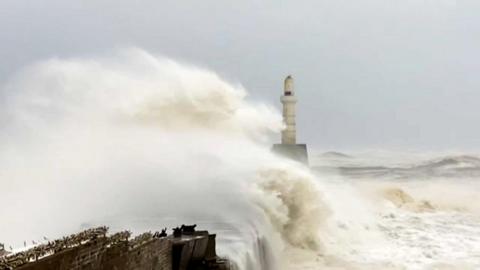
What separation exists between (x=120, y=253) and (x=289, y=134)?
4027 cm

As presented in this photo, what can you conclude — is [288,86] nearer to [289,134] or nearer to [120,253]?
[289,134]

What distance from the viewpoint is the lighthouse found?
52312mm

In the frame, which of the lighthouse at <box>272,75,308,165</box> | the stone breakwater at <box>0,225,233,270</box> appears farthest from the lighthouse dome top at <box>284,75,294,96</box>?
the stone breakwater at <box>0,225,233,270</box>

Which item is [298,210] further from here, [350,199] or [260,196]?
[350,199]

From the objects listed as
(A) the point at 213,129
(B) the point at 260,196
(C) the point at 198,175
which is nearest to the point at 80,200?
(C) the point at 198,175

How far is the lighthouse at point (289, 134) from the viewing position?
52.3 metres

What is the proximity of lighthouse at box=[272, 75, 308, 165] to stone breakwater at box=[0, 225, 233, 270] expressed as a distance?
32.1 m

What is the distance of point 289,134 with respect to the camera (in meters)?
A: 52.5

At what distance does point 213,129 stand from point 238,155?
657 centimetres

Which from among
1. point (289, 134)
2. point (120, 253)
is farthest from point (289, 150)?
point (120, 253)

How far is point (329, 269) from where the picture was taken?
108 ft

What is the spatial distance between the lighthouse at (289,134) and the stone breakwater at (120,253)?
3208 centimetres

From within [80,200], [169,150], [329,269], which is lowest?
[329,269]

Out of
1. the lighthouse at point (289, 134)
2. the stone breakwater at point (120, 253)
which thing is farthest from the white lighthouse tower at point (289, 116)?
the stone breakwater at point (120, 253)
